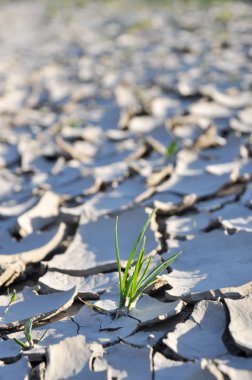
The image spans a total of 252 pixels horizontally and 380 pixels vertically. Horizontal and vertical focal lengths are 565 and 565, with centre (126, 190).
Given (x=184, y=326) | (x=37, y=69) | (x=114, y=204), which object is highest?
(x=184, y=326)

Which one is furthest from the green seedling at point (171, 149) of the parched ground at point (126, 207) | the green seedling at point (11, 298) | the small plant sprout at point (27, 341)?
the small plant sprout at point (27, 341)

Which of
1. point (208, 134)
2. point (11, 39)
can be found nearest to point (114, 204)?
point (208, 134)

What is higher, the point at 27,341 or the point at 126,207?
the point at 27,341

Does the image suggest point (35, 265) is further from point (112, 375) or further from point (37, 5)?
point (37, 5)

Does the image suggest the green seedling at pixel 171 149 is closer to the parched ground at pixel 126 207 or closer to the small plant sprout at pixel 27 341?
the parched ground at pixel 126 207

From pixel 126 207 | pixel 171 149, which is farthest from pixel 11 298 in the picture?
pixel 171 149

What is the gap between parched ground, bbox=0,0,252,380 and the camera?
1187 mm

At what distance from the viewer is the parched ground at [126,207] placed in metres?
1.19

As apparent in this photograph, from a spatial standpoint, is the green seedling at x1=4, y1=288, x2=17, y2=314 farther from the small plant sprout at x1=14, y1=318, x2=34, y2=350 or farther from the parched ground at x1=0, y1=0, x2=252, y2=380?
the small plant sprout at x1=14, y1=318, x2=34, y2=350

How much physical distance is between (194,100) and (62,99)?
80 cm

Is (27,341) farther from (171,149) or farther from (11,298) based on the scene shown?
(171,149)

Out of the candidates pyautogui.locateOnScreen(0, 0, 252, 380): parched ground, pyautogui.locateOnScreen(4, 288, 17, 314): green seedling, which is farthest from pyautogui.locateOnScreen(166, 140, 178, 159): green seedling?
pyautogui.locateOnScreen(4, 288, 17, 314): green seedling

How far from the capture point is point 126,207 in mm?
1922

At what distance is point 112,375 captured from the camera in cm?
113
